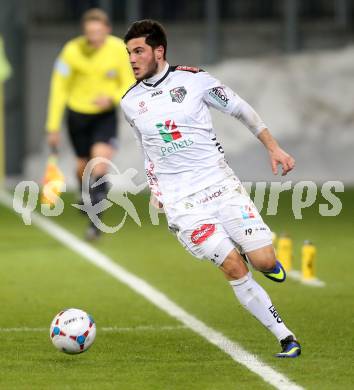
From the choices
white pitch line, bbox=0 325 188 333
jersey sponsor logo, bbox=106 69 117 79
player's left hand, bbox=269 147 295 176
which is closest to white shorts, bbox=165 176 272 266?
player's left hand, bbox=269 147 295 176

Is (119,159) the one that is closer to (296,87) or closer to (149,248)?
(296,87)

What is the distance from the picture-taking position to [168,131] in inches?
350

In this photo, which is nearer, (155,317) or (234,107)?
(234,107)

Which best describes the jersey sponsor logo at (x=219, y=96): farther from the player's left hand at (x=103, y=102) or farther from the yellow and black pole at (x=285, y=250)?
the player's left hand at (x=103, y=102)

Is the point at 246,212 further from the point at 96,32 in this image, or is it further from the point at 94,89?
the point at 94,89

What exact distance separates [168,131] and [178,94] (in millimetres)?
235

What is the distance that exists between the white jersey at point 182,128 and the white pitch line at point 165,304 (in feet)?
3.41

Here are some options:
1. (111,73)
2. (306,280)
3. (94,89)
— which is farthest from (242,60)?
(306,280)

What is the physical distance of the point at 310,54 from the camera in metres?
27.2

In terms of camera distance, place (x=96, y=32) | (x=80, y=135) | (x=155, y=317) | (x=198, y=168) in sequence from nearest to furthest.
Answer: (x=198, y=168) → (x=155, y=317) → (x=96, y=32) → (x=80, y=135)

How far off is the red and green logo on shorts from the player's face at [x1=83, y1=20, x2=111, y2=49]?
7.10 metres

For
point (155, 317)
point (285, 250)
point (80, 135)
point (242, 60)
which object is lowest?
point (242, 60)

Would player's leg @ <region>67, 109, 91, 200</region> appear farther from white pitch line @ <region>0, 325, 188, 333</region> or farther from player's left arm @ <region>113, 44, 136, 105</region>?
white pitch line @ <region>0, 325, 188, 333</region>

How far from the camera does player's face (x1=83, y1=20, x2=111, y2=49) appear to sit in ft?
52.2
